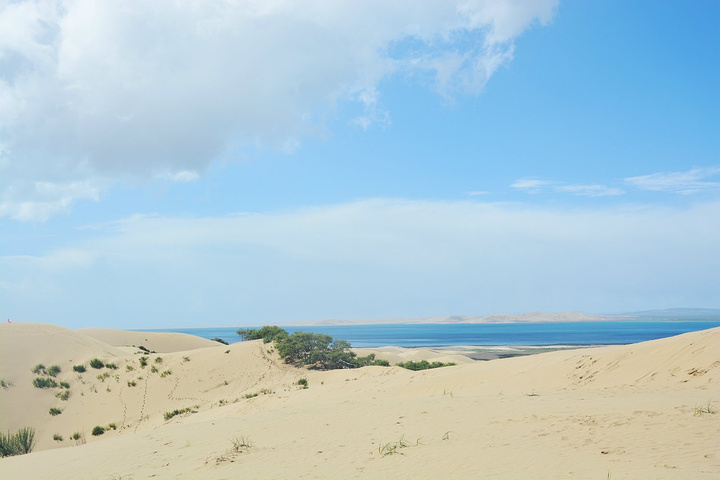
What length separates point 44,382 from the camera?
28719 millimetres

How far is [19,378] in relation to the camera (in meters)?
28.9

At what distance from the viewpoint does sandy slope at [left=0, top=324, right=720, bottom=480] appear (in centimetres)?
779

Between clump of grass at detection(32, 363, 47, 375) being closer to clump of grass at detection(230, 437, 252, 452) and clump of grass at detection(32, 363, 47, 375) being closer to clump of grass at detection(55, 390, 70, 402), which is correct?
clump of grass at detection(55, 390, 70, 402)

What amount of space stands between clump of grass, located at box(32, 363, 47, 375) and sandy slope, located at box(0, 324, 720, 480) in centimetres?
772

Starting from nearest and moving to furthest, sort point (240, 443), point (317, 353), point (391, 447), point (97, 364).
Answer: point (391, 447) → point (240, 443) → point (97, 364) → point (317, 353)

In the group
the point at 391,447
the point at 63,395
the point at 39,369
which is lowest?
the point at 63,395

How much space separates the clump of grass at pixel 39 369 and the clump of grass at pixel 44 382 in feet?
2.36

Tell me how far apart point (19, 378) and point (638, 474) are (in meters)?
31.8

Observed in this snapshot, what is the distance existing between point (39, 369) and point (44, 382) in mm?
1771

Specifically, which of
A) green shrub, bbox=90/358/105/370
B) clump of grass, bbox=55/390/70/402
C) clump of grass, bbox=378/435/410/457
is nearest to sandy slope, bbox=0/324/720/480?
clump of grass, bbox=378/435/410/457

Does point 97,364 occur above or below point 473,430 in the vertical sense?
below

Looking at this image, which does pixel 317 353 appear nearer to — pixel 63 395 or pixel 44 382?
pixel 63 395

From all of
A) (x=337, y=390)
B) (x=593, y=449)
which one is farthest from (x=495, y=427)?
(x=337, y=390)

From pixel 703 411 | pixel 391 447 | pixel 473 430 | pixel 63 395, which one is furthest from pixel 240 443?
pixel 63 395
